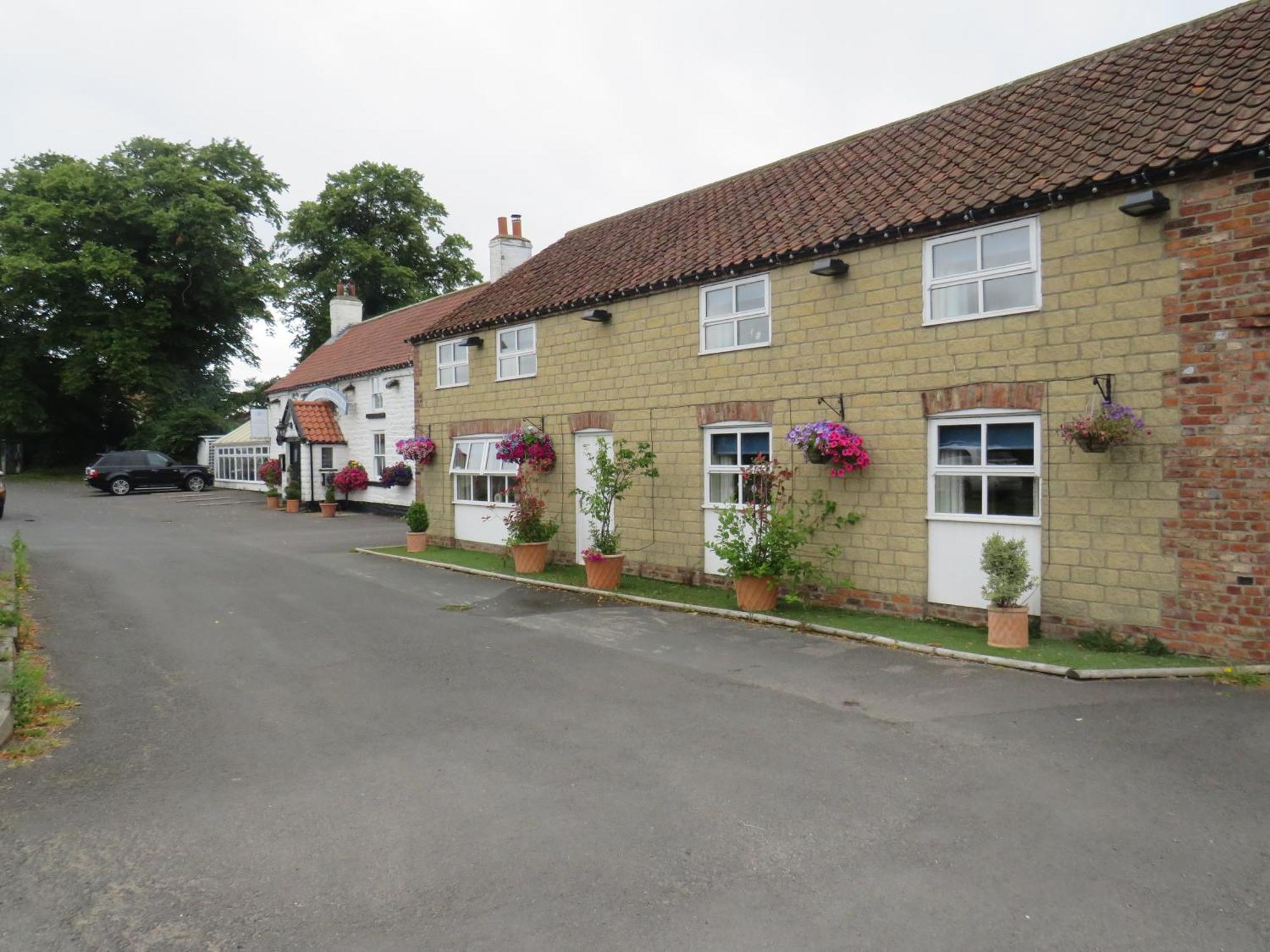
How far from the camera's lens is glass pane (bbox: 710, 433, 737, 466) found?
43.1 feet

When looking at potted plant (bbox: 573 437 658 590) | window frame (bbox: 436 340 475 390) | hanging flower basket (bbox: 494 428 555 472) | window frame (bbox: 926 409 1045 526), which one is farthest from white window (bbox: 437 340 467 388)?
window frame (bbox: 926 409 1045 526)

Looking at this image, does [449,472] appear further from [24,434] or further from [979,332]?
[24,434]

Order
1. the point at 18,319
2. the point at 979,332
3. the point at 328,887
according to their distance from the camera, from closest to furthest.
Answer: the point at 328,887, the point at 979,332, the point at 18,319

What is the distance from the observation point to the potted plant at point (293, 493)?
30516 millimetres

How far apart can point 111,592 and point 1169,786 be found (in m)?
13.9

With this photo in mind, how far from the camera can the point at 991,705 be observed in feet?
23.7

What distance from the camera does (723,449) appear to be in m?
13.3

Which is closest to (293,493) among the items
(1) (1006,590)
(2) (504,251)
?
(2) (504,251)

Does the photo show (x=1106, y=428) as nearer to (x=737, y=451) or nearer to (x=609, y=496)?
(x=737, y=451)

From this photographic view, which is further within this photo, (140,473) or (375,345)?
(140,473)

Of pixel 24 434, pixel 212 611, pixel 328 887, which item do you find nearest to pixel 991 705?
pixel 328 887

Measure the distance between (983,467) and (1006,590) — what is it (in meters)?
1.61

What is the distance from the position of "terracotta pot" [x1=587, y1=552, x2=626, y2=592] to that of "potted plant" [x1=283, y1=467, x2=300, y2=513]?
19888 mm

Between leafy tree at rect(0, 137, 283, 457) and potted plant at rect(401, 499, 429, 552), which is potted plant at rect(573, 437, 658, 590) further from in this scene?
leafy tree at rect(0, 137, 283, 457)
